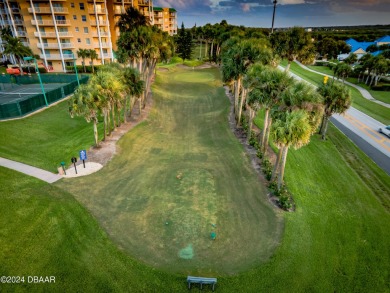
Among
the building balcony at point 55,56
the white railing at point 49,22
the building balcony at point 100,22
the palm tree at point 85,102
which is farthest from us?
the building balcony at point 100,22

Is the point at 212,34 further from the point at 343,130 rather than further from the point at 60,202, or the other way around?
the point at 60,202

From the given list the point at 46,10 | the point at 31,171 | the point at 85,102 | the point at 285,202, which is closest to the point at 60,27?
the point at 46,10

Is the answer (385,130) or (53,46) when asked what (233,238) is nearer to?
(385,130)

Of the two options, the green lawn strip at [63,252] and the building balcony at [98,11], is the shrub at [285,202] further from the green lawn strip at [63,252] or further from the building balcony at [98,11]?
the building balcony at [98,11]

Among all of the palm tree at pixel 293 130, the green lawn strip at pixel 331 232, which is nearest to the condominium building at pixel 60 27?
the palm tree at pixel 293 130

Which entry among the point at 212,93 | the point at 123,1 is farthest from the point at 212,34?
the point at 212,93

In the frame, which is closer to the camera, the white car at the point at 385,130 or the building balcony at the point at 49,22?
the white car at the point at 385,130

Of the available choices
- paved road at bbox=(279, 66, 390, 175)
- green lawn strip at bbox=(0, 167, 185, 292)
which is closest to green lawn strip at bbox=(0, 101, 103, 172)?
green lawn strip at bbox=(0, 167, 185, 292)
